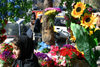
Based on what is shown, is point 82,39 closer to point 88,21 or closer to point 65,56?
point 88,21

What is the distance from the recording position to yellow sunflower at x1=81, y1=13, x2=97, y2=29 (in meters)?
2.57

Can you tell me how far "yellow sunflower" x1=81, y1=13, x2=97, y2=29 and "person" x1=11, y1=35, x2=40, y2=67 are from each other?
93 centimetres

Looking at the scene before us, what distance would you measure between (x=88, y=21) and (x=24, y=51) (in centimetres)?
109

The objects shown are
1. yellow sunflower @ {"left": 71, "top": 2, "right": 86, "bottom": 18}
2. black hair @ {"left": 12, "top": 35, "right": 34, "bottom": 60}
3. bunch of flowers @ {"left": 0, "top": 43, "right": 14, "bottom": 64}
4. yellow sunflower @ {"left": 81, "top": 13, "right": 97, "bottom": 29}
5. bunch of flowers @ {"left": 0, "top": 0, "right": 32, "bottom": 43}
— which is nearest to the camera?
black hair @ {"left": 12, "top": 35, "right": 34, "bottom": 60}

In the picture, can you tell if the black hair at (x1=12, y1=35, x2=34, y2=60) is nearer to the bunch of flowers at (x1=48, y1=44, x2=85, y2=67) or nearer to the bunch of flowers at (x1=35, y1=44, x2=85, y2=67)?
the bunch of flowers at (x1=35, y1=44, x2=85, y2=67)

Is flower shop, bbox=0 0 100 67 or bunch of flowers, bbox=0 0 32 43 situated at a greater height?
bunch of flowers, bbox=0 0 32 43

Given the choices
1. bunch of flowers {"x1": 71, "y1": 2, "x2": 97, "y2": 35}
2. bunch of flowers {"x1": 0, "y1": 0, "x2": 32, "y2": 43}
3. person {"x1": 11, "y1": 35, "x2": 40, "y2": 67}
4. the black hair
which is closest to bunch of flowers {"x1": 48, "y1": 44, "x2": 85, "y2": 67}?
bunch of flowers {"x1": 71, "y1": 2, "x2": 97, "y2": 35}

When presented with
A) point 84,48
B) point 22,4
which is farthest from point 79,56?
Result: point 22,4

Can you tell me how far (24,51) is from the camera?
2.04 meters

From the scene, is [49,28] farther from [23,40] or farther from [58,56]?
[23,40]

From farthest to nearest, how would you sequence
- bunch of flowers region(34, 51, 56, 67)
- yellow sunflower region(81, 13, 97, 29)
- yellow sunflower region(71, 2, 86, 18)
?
bunch of flowers region(34, 51, 56, 67), yellow sunflower region(71, 2, 86, 18), yellow sunflower region(81, 13, 97, 29)

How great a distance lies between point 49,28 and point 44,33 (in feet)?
0.71

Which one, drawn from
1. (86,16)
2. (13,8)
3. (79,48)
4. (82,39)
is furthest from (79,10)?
(13,8)

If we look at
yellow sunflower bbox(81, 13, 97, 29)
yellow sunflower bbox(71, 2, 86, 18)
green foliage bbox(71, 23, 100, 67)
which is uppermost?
yellow sunflower bbox(71, 2, 86, 18)
